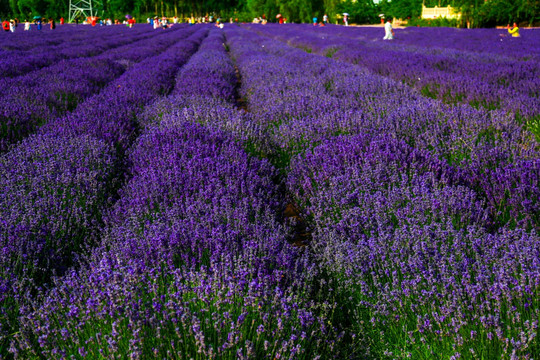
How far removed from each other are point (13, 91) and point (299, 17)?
1859 inches

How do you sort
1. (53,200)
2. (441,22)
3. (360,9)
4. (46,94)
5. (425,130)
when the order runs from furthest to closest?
1. (360,9)
2. (441,22)
3. (46,94)
4. (425,130)
5. (53,200)

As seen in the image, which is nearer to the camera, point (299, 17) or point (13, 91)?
point (13, 91)

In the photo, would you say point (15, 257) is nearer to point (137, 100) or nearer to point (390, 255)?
point (390, 255)

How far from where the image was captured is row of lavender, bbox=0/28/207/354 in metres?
1.90

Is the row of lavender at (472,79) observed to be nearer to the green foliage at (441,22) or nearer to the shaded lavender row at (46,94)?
the shaded lavender row at (46,94)

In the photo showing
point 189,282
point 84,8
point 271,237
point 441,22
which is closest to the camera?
point 189,282

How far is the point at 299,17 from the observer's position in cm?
4903

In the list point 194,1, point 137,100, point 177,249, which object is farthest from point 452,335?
point 194,1

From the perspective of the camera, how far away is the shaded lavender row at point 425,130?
2533 millimetres

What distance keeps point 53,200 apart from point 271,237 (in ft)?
4.42

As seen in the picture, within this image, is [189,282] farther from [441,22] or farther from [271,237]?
[441,22]

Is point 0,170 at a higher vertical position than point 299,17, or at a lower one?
lower

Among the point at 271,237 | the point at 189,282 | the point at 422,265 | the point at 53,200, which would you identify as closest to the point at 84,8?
the point at 53,200

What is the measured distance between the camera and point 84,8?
60.7 m
